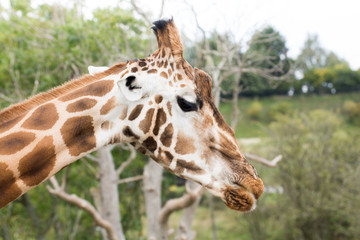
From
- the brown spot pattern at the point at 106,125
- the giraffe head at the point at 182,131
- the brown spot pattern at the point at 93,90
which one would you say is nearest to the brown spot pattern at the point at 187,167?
the giraffe head at the point at 182,131

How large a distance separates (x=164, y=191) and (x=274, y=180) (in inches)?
294

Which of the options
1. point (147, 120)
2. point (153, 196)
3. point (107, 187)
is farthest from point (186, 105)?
point (107, 187)

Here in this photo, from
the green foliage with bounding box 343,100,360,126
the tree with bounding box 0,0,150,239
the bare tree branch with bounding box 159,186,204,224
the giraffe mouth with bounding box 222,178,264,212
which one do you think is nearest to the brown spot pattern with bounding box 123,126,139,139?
the giraffe mouth with bounding box 222,178,264,212

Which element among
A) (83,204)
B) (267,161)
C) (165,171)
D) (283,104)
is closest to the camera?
(83,204)

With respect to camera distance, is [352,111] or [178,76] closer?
[178,76]

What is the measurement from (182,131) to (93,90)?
0.64m

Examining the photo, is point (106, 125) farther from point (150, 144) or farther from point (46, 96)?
point (46, 96)

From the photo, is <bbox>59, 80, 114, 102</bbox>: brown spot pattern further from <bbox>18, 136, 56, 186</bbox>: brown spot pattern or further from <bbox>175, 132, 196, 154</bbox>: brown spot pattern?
<bbox>175, 132, 196, 154</bbox>: brown spot pattern

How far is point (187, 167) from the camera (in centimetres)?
215

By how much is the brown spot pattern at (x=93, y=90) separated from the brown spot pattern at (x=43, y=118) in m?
0.10

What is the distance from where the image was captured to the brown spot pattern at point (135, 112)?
2104 millimetres

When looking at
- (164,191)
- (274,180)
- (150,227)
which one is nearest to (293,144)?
(274,180)

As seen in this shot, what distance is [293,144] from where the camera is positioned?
20.2 meters

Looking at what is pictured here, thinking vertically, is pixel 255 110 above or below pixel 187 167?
below
